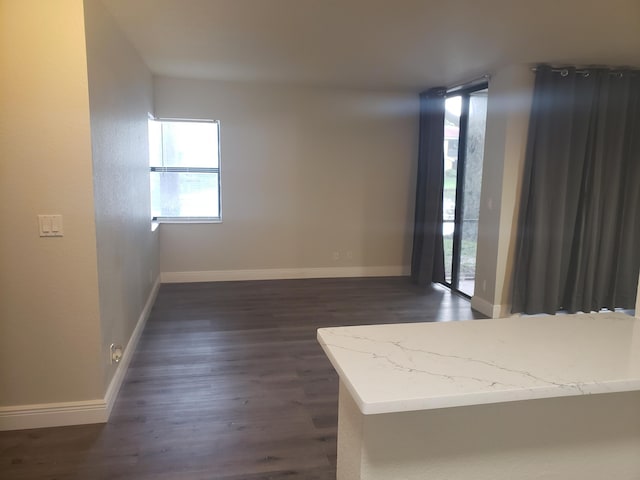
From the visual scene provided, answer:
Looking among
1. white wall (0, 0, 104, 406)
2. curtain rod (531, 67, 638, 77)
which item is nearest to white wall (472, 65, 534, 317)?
curtain rod (531, 67, 638, 77)

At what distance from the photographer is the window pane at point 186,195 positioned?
5762mm

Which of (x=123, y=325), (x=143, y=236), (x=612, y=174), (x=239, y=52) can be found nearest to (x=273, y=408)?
(x=123, y=325)

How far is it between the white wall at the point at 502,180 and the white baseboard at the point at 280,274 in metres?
1.76

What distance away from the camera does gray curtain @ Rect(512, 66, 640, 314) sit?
429 cm

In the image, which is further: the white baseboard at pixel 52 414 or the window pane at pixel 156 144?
the window pane at pixel 156 144

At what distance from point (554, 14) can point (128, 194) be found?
3151 millimetres

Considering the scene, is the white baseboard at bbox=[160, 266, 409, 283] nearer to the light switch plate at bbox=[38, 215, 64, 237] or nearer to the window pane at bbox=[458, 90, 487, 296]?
the window pane at bbox=[458, 90, 487, 296]

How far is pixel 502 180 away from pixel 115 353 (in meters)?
3.61

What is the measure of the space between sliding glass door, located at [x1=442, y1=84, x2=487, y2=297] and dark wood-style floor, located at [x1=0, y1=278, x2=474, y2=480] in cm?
87

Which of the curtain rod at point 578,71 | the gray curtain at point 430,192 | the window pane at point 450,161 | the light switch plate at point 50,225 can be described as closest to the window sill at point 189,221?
the gray curtain at point 430,192

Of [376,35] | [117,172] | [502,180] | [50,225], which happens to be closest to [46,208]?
[50,225]

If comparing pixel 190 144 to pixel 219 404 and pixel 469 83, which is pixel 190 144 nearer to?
pixel 469 83

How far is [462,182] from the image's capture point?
18.6 feet

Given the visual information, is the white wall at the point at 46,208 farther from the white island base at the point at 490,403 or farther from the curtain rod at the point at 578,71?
the curtain rod at the point at 578,71
